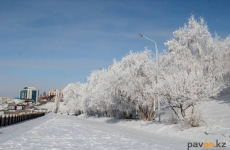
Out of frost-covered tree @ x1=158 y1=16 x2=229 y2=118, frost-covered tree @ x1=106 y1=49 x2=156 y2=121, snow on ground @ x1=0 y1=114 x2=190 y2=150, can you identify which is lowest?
snow on ground @ x1=0 y1=114 x2=190 y2=150

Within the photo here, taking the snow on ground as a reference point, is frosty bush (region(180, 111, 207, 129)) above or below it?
above

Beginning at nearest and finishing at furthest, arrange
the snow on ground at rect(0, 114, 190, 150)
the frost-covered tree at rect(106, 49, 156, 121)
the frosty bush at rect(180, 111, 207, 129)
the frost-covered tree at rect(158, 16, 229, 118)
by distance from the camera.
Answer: the snow on ground at rect(0, 114, 190, 150), the frosty bush at rect(180, 111, 207, 129), the frost-covered tree at rect(106, 49, 156, 121), the frost-covered tree at rect(158, 16, 229, 118)

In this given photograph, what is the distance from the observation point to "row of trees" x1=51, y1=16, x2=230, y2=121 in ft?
61.1

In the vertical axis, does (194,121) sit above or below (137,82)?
below

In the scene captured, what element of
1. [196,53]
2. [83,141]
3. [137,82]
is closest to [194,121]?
[83,141]

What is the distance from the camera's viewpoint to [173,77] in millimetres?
22344

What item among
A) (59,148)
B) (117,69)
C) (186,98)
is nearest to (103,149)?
(59,148)

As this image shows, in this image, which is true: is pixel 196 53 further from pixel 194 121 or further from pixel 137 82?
pixel 194 121

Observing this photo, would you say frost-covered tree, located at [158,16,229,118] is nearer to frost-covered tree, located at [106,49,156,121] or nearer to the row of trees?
the row of trees

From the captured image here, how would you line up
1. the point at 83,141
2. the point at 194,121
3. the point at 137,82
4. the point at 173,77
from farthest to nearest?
the point at 137,82 → the point at 173,77 → the point at 194,121 → the point at 83,141

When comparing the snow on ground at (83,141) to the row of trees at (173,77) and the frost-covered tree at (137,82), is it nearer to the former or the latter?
the row of trees at (173,77)

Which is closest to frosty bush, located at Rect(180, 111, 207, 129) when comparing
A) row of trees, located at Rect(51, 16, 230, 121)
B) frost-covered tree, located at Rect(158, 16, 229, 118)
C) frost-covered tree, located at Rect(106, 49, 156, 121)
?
row of trees, located at Rect(51, 16, 230, 121)

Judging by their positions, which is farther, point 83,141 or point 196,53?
point 196,53

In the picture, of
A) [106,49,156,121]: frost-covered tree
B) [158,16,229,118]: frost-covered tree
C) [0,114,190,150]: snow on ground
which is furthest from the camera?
[158,16,229,118]: frost-covered tree
